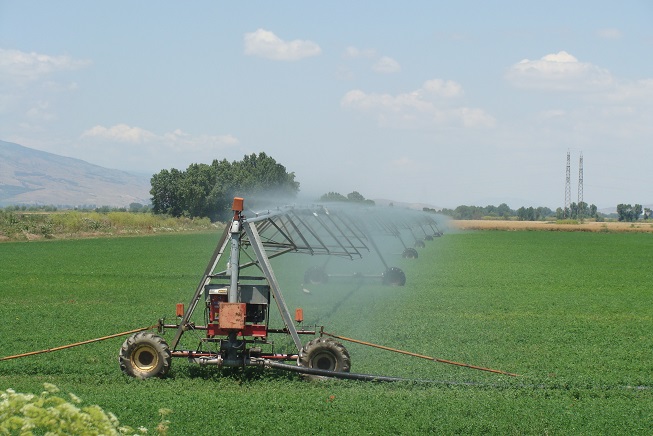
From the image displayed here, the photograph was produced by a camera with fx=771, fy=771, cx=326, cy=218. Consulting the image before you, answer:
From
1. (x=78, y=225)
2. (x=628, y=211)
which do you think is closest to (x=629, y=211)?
(x=628, y=211)

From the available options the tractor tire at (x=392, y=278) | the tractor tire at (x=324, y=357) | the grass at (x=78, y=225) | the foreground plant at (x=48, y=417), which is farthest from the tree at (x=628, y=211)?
the foreground plant at (x=48, y=417)

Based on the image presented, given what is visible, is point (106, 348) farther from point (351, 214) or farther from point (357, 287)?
point (357, 287)

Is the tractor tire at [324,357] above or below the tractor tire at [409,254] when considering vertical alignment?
below

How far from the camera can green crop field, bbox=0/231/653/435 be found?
9141 mm

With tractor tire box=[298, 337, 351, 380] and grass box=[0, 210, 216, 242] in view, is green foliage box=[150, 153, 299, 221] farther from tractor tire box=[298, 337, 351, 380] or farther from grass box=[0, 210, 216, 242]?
tractor tire box=[298, 337, 351, 380]

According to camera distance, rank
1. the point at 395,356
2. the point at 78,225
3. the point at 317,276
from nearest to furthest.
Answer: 1. the point at 395,356
2. the point at 317,276
3. the point at 78,225

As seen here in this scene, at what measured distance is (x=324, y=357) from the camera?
11.2m

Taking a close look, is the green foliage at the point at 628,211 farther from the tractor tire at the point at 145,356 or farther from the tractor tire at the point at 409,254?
the tractor tire at the point at 145,356

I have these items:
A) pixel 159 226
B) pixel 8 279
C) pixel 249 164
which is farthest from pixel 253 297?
pixel 249 164

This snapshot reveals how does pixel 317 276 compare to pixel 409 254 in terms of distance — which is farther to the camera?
pixel 409 254

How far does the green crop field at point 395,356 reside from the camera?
9.14 m

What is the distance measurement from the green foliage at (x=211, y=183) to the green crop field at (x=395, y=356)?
185 feet

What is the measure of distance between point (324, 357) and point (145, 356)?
259 cm

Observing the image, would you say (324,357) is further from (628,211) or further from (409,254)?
Answer: (628,211)
